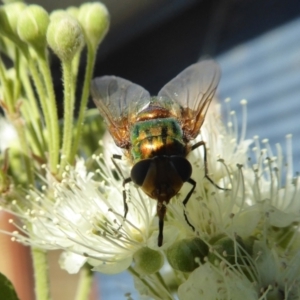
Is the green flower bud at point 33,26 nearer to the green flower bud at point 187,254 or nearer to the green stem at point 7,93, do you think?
the green stem at point 7,93

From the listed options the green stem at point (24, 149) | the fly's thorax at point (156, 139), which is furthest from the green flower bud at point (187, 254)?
the green stem at point (24, 149)

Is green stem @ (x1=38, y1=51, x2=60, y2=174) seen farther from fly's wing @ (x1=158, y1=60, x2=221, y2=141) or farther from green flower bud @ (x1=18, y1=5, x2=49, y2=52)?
fly's wing @ (x1=158, y1=60, x2=221, y2=141)

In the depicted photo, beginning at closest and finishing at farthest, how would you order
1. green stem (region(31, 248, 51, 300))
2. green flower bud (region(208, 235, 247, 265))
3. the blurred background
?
green flower bud (region(208, 235, 247, 265)) → green stem (region(31, 248, 51, 300)) → the blurred background

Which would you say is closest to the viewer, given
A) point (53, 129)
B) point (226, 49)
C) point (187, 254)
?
point (187, 254)

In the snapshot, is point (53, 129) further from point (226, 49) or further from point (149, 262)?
point (226, 49)

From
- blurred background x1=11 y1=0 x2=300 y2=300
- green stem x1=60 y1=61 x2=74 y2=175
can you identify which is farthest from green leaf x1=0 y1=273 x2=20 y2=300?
blurred background x1=11 y1=0 x2=300 y2=300

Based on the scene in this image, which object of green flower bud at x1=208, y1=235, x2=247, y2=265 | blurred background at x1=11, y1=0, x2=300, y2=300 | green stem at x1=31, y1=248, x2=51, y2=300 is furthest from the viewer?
blurred background at x1=11, y1=0, x2=300, y2=300

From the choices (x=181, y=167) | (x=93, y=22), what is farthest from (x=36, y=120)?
(x=181, y=167)
